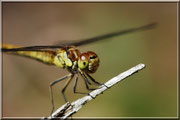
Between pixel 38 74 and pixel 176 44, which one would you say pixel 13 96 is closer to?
pixel 38 74

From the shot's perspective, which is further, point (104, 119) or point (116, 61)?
point (116, 61)

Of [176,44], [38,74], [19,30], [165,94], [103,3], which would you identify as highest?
[103,3]

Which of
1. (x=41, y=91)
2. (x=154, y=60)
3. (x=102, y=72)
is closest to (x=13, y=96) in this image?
(x=41, y=91)

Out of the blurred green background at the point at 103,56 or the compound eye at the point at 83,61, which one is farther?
the blurred green background at the point at 103,56

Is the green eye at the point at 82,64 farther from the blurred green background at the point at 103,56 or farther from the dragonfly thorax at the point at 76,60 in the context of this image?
the blurred green background at the point at 103,56

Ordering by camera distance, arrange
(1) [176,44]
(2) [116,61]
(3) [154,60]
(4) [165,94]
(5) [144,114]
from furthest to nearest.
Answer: (1) [176,44] → (3) [154,60] → (2) [116,61] → (4) [165,94] → (5) [144,114]

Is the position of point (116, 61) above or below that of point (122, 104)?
above

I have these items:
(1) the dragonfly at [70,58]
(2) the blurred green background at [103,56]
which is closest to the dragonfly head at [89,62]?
(1) the dragonfly at [70,58]
